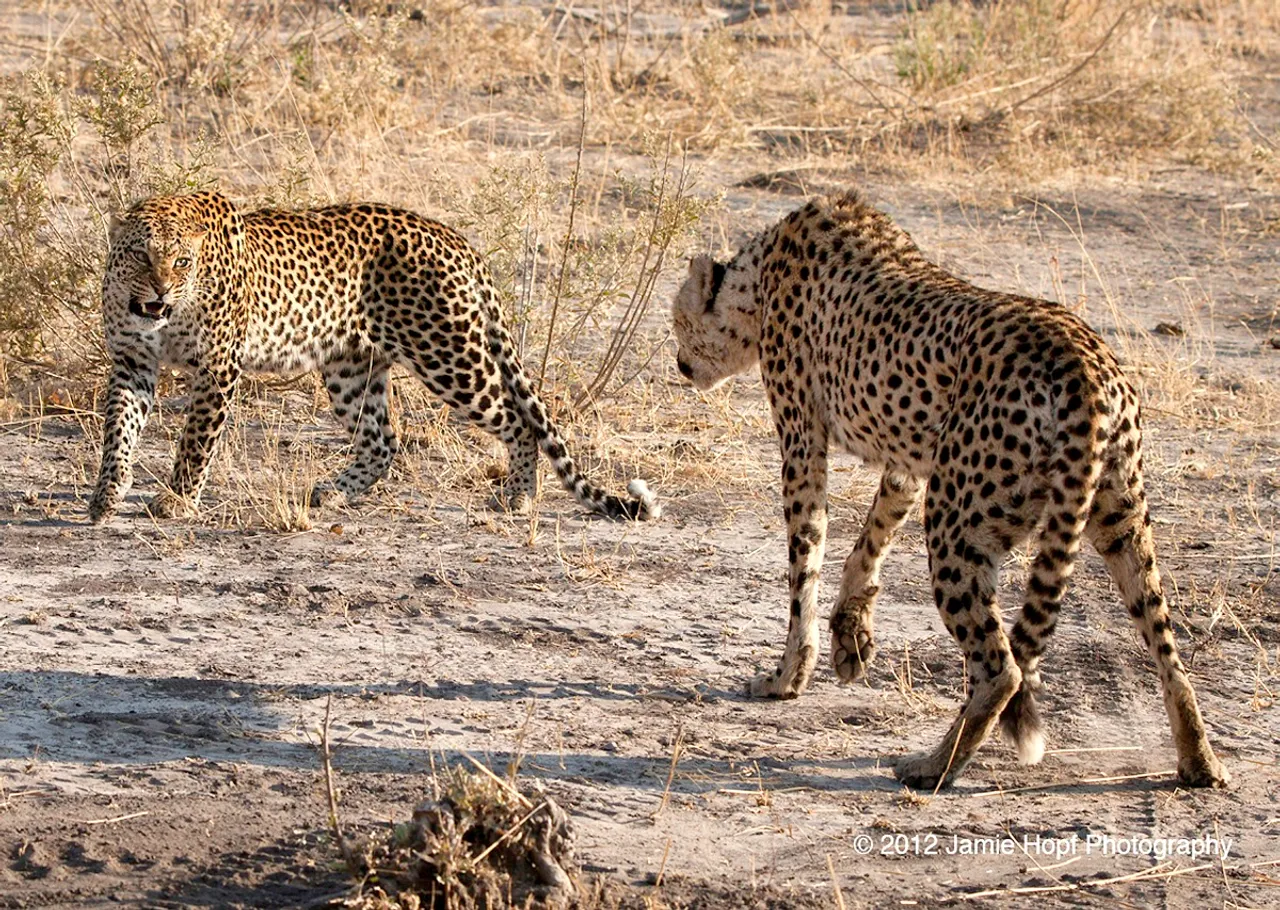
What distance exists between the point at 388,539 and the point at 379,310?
1028 millimetres

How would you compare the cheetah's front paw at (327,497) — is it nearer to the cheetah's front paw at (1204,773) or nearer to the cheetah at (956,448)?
the cheetah at (956,448)

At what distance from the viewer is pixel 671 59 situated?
14.7 meters

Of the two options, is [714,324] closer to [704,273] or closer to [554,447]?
[704,273]

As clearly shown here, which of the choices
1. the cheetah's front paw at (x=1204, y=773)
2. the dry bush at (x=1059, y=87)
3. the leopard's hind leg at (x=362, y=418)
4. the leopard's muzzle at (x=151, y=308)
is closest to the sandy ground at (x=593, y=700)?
the cheetah's front paw at (x=1204, y=773)

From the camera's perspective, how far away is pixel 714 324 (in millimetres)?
7262

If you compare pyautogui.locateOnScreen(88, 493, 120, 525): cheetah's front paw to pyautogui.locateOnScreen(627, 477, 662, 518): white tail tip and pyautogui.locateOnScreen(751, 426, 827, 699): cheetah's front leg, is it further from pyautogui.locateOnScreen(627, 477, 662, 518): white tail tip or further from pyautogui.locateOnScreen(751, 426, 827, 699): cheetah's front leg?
pyautogui.locateOnScreen(751, 426, 827, 699): cheetah's front leg

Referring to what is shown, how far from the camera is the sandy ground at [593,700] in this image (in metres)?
5.17

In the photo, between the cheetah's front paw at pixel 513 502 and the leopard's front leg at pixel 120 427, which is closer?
the leopard's front leg at pixel 120 427

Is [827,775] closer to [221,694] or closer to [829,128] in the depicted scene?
[221,694]

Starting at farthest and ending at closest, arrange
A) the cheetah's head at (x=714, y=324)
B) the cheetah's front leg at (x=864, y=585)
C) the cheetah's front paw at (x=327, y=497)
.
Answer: the cheetah's front paw at (x=327, y=497), the cheetah's head at (x=714, y=324), the cheetah's front leg at (x=864, y=585)

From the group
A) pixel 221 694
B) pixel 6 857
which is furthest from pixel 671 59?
pixel 6 857

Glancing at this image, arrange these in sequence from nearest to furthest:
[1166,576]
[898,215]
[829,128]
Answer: [1166,576] → [898,215] → [829,128]

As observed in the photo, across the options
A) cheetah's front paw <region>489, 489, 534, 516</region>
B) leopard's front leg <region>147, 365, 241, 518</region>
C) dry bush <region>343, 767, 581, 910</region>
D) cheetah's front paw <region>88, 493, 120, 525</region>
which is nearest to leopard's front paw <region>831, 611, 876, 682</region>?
dry bush <region>343, 767, 581, 910</region>

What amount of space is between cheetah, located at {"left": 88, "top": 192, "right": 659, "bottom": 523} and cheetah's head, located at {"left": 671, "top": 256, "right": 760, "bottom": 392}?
2.90ft
